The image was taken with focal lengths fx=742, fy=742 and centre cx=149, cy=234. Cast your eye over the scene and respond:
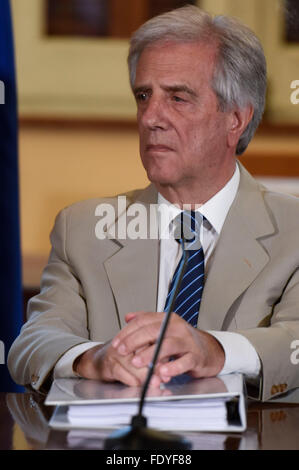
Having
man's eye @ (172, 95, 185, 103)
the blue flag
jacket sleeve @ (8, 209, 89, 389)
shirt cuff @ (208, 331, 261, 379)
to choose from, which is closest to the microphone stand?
Result: shirt cuff @ (208, 331, 261, 379)

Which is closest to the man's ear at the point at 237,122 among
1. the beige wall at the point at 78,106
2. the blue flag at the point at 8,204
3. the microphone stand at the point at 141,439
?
the blue flag at the point at 8,204

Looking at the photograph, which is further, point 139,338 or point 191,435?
point 139,338

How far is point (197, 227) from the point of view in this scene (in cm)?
160

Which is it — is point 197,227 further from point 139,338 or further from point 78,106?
point 78,106

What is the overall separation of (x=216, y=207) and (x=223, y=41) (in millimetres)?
357

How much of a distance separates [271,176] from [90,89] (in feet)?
2.83

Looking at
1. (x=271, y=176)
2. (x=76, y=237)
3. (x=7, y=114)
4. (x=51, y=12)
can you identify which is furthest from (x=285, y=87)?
(x=76, y=237)

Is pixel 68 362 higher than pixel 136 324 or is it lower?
lower

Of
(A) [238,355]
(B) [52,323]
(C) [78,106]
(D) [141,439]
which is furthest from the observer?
(C) [78,106]

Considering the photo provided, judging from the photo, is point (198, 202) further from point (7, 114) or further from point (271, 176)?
point (271, 176)

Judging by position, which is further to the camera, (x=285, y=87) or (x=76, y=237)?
(x=285, y=87)

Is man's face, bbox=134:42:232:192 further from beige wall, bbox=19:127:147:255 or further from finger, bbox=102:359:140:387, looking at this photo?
beige wall, bbox=19:127:147:255

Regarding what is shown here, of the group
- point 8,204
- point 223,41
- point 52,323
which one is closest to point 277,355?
point 52,323
